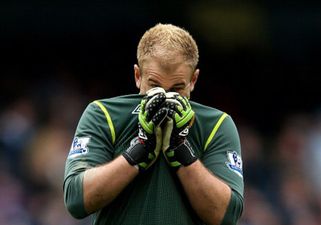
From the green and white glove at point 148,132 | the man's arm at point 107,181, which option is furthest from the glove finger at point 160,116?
the man's arm at point 107,181

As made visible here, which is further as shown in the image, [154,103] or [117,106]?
[117,106]

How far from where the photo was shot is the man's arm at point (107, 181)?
327 centimetres

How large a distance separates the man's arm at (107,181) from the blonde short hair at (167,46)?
47 centimetres

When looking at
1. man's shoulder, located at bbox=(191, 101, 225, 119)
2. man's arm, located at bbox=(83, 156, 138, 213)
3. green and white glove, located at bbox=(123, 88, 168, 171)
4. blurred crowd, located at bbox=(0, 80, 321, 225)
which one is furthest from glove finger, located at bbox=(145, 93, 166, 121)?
blurred crowd, located at bbox=(0, 80, 321, 225)

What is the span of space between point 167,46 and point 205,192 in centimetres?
61

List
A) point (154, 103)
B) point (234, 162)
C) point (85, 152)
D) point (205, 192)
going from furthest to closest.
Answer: point (234, 162), point (85, 152), point (205, 192), point (154, 103)

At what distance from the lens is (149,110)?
3205 millimetres

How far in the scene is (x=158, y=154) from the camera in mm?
3350

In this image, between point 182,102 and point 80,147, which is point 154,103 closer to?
point 182,102

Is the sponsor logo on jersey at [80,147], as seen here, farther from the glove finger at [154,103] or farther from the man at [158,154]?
the glove finger at [154,103]

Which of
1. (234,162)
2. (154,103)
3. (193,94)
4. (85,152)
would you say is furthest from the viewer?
(193,94)
